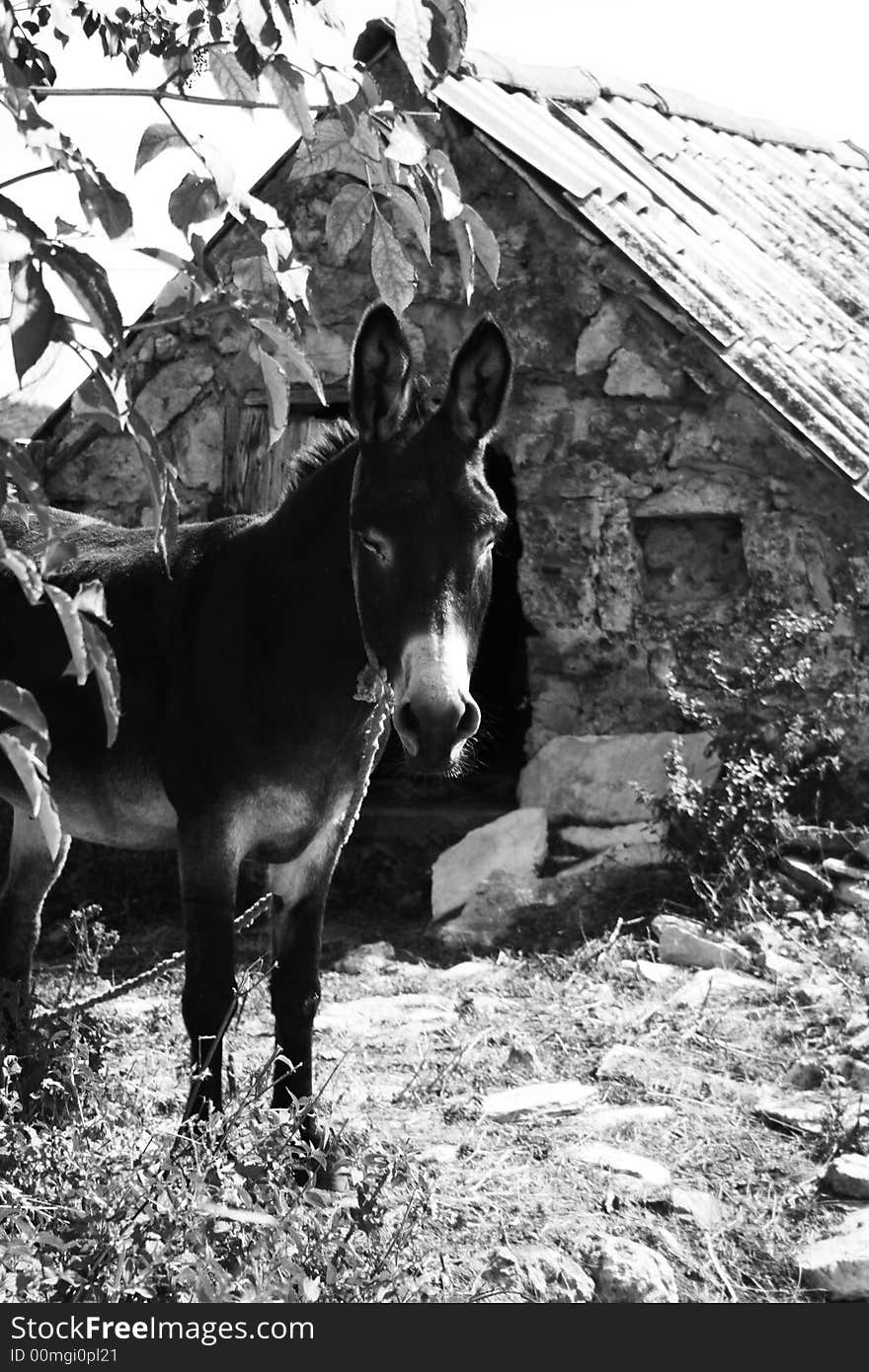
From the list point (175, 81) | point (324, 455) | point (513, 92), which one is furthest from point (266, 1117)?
point (513, 92)

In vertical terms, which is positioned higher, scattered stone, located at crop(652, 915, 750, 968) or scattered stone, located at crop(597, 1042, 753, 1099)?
scattered stone, located at crop(652, 915, 750, 968)

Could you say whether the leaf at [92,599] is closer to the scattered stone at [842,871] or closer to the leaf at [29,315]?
the leaf at [29,315]

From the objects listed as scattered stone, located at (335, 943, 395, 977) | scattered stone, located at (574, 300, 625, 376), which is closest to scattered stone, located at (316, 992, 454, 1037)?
scattered stone, located at (335, 943, 395, 977)

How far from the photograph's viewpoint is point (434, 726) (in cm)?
327

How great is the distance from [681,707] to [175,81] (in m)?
4.69

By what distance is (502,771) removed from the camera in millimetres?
8500

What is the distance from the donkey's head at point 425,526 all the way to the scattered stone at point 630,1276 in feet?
3.75

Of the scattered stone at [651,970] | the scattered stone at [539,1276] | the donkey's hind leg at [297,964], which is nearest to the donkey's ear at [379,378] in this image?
the donkey's hind leg at [297,964]

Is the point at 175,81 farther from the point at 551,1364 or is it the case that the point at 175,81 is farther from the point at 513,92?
the point at 513,92

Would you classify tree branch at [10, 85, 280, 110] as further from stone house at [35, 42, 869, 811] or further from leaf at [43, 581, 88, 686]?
stone house at [35, 42, 869, 811]

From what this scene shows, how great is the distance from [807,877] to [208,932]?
3.22 metres

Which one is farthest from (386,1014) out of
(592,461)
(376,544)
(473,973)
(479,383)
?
(592,461)

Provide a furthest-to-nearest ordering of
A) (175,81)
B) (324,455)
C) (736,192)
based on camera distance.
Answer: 1. (736,192)
2. (324,455)
3. (175,81)

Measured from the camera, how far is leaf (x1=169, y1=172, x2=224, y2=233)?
2.14 m
